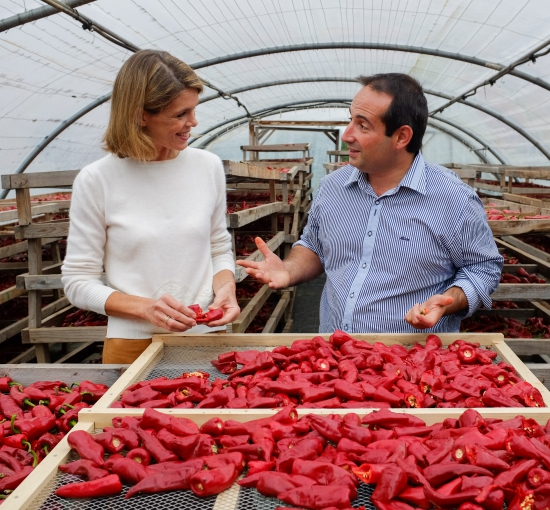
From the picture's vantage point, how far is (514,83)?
568 inches

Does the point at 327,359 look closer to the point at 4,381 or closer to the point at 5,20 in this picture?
the point at 4,381

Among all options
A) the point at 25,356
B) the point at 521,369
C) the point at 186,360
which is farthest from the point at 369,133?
the point at 25,356

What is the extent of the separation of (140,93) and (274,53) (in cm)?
1267

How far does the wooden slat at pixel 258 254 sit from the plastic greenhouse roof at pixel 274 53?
447 cm

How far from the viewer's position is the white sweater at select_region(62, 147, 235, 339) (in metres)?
2.95

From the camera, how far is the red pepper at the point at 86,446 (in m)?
1.97

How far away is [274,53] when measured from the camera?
14672 millimetres

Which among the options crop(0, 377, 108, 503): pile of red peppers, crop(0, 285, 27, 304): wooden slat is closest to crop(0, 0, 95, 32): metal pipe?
crop(0, 285, 27, 304): wooden slat

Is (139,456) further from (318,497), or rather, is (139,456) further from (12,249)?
(12,249)

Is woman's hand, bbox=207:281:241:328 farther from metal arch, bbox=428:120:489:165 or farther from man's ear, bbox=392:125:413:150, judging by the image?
metal arch, bbox=428:120:489:165

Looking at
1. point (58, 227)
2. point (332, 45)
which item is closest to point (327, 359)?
point (58, 227)

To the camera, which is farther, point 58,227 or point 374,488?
point 58,227

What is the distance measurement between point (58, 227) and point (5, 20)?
3.45m

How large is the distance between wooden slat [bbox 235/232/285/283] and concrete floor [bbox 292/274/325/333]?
1528 mm
